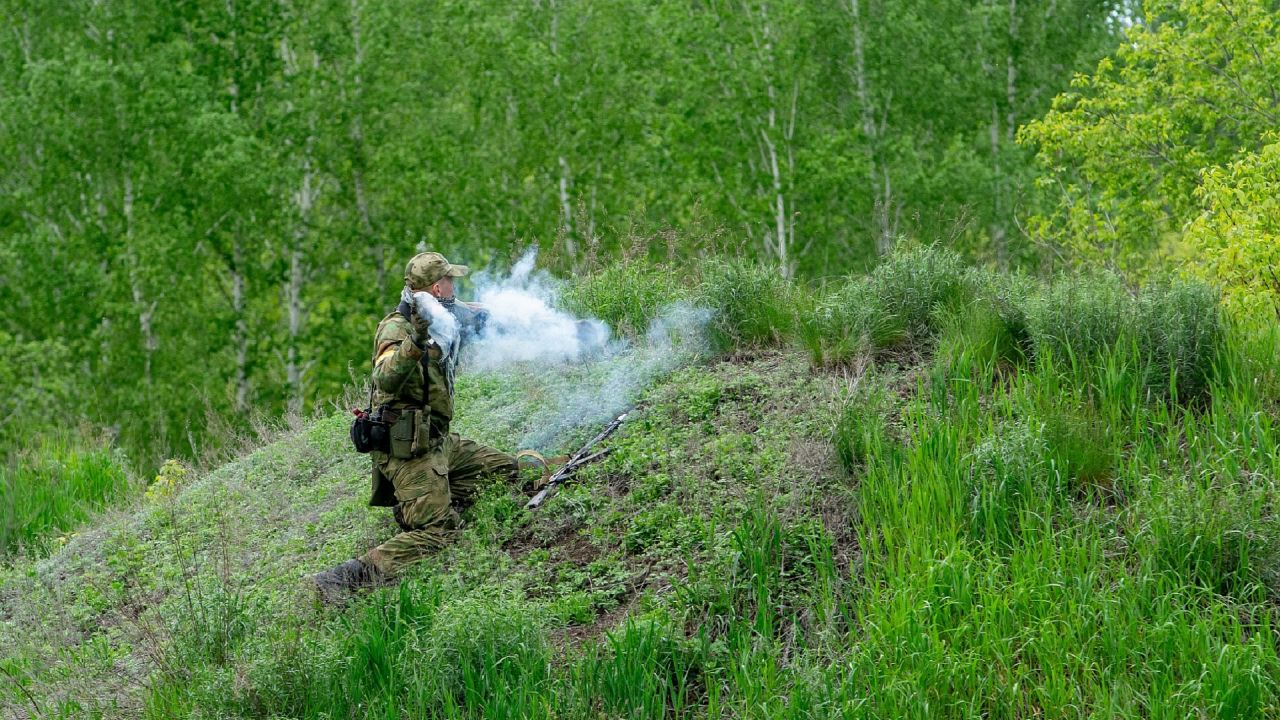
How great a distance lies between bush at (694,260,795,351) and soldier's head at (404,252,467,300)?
2290mm

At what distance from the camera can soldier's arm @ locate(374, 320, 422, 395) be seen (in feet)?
23.7

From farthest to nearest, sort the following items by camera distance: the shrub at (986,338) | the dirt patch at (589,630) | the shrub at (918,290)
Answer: the shrub at (918,290) → the shrub at (986,338) → the dirt patch at (589,630)

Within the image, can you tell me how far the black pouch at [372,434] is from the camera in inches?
294

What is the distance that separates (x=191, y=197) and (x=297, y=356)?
10.8 ft

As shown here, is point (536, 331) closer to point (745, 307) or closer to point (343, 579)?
point (745, 307)

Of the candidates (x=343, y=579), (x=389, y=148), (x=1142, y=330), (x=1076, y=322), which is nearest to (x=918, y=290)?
(x=1076, y=322)

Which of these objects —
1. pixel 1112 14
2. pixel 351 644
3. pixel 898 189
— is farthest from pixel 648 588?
pixel 1112 14

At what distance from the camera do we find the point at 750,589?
6.30 metres

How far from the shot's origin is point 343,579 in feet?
23.4

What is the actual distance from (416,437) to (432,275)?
3.10 feet

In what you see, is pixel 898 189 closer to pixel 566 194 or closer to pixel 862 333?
pixel 566 194

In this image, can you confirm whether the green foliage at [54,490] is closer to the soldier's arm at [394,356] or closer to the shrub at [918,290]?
the soldier's arm at [394,356]

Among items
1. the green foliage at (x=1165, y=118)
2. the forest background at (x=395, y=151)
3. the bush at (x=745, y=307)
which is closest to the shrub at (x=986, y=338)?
the bush at (x=745, y=307)

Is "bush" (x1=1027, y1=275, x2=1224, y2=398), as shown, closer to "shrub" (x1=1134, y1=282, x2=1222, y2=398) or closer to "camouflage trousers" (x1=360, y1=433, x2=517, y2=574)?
"shrub" (x1=1134, y1=282, x2=1222, y2=398)
